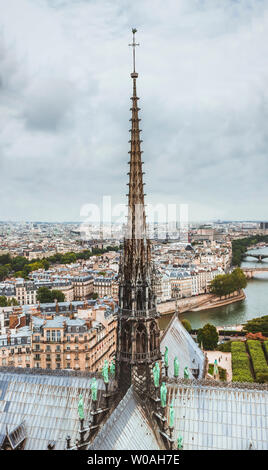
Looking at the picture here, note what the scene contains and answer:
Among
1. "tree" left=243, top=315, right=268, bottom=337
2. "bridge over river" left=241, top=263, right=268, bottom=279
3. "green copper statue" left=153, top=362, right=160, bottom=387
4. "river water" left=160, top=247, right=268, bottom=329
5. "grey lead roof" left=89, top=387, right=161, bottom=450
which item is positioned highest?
"green copper statue" left=153, top=362, right=160, bottom=387

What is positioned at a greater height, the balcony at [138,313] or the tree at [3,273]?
the balcony at [138,313]

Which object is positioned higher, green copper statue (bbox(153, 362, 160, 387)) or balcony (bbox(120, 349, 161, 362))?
balcony (bbox(120, 349, 161, 362))

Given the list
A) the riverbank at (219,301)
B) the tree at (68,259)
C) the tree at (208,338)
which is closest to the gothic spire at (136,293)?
the tree at (208,338)

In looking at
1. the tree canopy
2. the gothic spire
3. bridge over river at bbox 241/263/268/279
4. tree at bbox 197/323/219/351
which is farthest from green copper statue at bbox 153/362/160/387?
bridge over river at bbox 241/263/268/279

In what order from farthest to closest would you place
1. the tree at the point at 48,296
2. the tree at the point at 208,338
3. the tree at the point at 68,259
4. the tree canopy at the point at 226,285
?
the tree at the point at 68,259 < the tree canopy at the point at 226,285 < the tree at the point at 48,296 < the tree at the point at 208,338

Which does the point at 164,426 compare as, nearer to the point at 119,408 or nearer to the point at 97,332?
the point at 119,408

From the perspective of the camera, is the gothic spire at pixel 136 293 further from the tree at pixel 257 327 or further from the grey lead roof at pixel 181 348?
the tree at pixel 257 327

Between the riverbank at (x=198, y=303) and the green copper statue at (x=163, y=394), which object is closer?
the green copper statue at (x=163, y=394)

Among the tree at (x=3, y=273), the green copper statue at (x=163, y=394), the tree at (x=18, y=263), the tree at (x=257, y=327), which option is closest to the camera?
the green copper statue at (x=163, y=394)

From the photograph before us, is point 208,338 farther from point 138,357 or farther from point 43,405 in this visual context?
point 138,357

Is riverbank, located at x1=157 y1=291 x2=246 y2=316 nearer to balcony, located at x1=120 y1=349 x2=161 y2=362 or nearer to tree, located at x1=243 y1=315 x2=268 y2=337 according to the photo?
tree, located at x1=243 y1=315 x2=268 y2=337

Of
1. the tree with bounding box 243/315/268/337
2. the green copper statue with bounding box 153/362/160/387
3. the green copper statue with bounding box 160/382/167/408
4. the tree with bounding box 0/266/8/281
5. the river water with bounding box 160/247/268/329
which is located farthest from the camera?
the tree with bounding box 0/266/8/281

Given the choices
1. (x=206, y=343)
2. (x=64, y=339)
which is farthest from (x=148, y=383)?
(x=206, y=343)

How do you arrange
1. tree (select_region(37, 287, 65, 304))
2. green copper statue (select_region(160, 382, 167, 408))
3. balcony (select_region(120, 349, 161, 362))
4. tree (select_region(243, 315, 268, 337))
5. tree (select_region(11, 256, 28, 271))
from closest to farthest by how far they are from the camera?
green copper statue (select_region(160, 382, 167, 408)) → balcony (select_region(120, 349, 161, 362)) → tree (select_region(243, 315, 268, 337)) → tree (select_region(37, 287, 65, 304)) → tree (select_region(11, 256, 28, 271))
